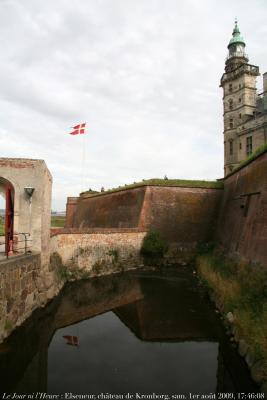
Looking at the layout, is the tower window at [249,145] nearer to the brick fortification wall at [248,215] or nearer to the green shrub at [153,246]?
the brick fortification wall at [248,215]

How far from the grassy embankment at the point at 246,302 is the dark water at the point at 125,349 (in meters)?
0.50

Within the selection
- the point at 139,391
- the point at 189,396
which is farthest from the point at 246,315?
the point at 139,391

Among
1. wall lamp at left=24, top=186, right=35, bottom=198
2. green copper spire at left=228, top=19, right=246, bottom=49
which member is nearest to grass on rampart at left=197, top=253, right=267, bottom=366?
wall lamp at left=24, top=186, right=35, bottom=198

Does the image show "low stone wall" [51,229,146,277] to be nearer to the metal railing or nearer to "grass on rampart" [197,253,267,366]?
the metal railing

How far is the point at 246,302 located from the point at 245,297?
275mm

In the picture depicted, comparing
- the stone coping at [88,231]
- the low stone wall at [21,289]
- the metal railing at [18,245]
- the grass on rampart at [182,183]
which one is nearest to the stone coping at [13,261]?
the low stone wall at [21,289]

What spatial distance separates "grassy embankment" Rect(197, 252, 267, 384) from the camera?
645cm

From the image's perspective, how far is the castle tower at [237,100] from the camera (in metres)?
34.1

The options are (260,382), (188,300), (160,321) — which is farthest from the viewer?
(188,300)

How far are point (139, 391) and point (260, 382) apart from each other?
8.45 ft

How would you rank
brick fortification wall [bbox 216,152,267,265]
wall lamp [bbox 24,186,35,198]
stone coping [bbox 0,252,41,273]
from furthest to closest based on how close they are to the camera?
brick fortification wall [bbox 216,152,267,265] < wall lamp [bbox 24,186,35,198] < stone coping [bbox 0,252,41,273]

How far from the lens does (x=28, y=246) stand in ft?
34.3

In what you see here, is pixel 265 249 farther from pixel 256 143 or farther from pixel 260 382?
pixel 256 143

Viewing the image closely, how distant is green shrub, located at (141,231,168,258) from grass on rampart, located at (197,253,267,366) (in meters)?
6.07
